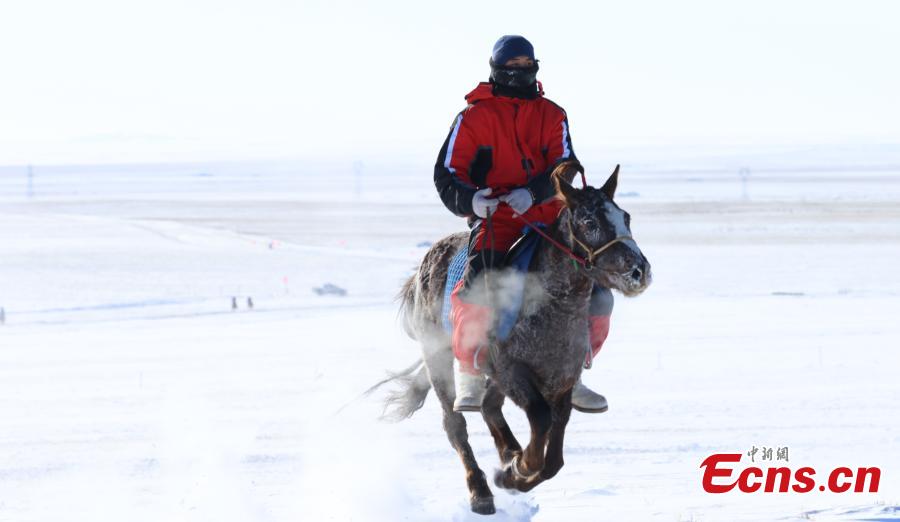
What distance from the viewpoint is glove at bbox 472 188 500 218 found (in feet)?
24.7

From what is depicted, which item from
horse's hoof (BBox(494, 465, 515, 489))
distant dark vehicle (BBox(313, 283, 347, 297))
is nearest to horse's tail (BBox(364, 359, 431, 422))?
horse's hoof (BBox(494, 465, 515, 489))

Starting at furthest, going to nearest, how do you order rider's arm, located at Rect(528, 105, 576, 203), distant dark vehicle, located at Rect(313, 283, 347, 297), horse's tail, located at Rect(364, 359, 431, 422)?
distant dark vehicle, located at Rect(313, 283, 347, 297), horse's tail, located at Rect(364, 359, 431, 422), rider's arm, located at Rect(528, 105, 576, 203)

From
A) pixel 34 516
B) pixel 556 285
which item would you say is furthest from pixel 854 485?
pixel 34 516

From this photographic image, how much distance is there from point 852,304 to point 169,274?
23.8 metres

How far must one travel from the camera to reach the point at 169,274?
42.3 m

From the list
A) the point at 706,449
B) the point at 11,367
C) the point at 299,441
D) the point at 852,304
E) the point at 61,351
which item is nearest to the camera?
the point at 706,449

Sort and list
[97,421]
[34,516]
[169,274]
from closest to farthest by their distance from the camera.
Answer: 1. [34,516]
2. [97,421]
3. [169,274]

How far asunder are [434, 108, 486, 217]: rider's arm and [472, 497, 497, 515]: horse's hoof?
2149mm

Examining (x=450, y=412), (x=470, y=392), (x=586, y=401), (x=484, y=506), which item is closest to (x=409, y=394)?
(x=450, y=412)

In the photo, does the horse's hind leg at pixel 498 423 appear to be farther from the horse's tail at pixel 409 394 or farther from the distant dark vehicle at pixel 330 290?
the distant dark vehicle at pixel 330 290

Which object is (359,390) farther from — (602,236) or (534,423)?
(602,236)

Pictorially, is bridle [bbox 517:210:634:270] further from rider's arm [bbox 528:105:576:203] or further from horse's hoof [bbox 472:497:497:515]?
horse's hoof [bbox 472:497:497:515]

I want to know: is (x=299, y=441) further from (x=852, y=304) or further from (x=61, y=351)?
(x=852, y=304)

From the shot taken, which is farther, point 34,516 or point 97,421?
point 97,421
